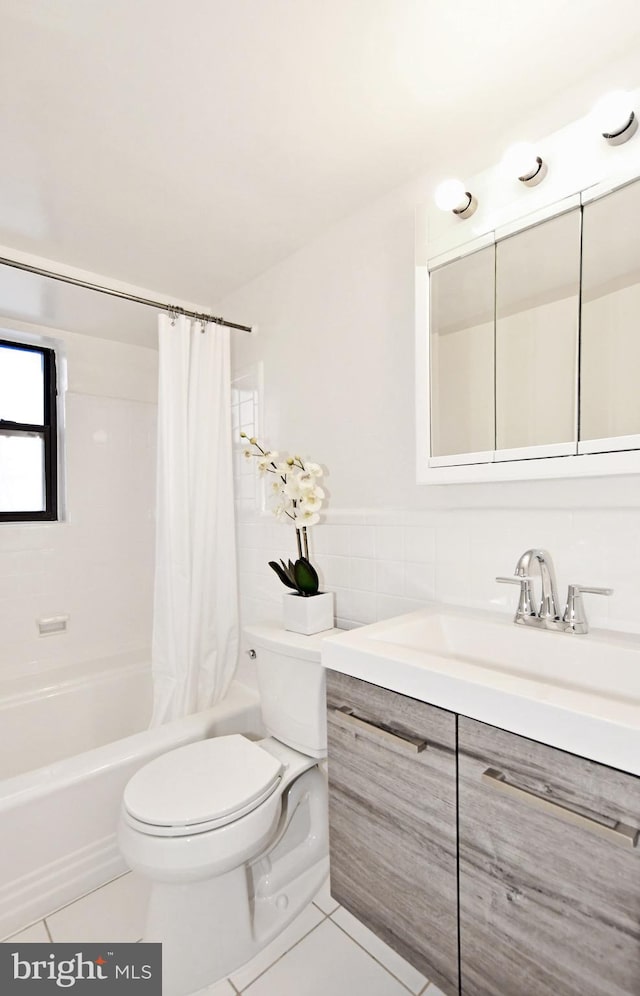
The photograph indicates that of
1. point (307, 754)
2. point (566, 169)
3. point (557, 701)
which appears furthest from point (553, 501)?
point (307, 754)

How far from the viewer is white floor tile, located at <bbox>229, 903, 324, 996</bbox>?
4.22ft

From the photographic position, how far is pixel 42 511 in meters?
2.56

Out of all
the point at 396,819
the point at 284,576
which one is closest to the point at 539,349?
the point at 284,576

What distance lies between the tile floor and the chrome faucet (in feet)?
3.22

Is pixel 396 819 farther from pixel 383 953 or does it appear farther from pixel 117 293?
pixel 117 293

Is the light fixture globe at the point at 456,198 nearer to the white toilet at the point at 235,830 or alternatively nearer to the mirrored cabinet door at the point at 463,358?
the mirrored cabinet door at the point at 463,358

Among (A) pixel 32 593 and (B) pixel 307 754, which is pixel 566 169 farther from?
(A) pixel 32 593

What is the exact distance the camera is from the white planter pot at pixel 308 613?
1671mm

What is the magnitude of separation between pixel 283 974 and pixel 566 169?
7.12ft

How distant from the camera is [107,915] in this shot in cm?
150

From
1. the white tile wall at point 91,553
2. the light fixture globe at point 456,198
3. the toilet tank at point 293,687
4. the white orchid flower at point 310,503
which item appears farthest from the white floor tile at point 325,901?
the light fixture globe at point 456,198

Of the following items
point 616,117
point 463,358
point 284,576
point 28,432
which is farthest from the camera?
point 28,432

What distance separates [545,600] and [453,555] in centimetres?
31

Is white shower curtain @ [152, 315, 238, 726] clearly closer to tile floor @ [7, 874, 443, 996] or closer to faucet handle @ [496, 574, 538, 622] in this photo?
tile floor @ [7, 874, 443, 996]
